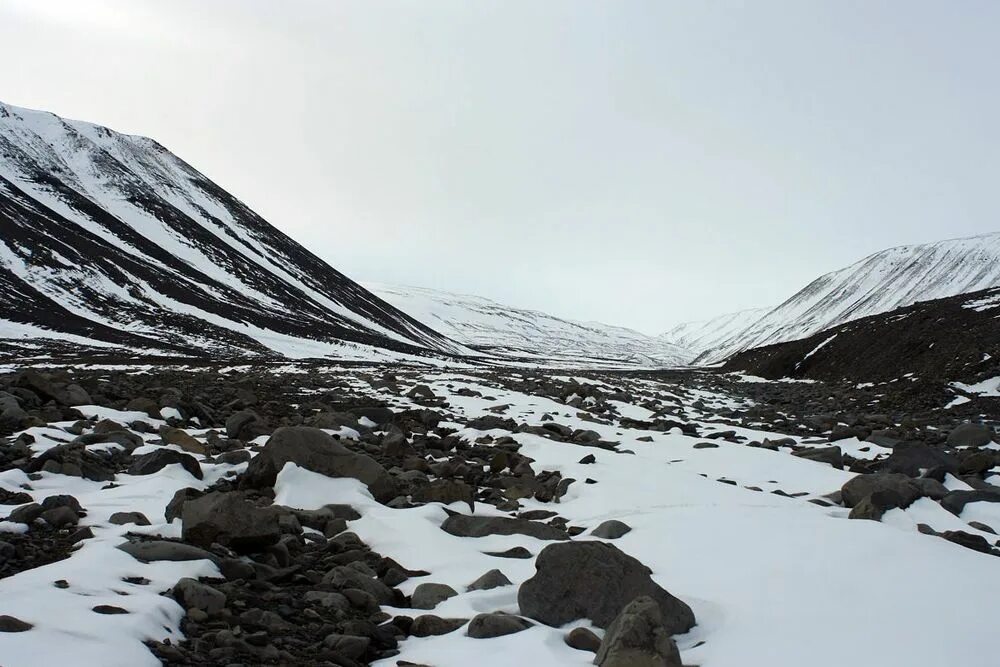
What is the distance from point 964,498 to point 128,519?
10.8 metres

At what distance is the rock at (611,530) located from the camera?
27.0ft

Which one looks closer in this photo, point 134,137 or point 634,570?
point 634,570

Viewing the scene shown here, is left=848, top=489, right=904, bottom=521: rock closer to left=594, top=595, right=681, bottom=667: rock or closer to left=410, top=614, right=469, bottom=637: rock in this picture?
left=594, top=595, right=681, bottom=667: rock

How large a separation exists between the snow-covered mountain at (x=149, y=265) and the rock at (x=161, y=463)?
51.9 meters

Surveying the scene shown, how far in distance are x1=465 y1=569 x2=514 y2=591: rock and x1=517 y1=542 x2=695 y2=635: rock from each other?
0.57 m

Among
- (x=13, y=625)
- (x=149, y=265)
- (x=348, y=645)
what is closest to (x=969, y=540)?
(x=348, y=645)

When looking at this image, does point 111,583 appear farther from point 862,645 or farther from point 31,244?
point 31,244

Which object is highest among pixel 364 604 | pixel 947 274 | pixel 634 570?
pixel 947 274

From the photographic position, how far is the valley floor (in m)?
4.79

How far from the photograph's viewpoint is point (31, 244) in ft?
274

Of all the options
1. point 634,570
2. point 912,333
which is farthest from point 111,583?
point 912,333

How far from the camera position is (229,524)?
6750mm

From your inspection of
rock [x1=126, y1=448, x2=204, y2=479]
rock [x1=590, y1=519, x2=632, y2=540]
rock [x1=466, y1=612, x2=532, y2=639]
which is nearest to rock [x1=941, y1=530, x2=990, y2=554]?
rock [x1=590, y1=519, x2=632, y2=540]

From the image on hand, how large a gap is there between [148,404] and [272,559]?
9.53 meters
